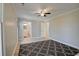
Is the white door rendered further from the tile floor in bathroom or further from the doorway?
the tile floor in bathroom

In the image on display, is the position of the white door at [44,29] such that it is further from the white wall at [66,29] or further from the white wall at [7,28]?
the white wall at [7,28]

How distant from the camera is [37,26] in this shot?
4719 millimetres

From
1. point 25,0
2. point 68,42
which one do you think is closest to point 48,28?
point 68,42

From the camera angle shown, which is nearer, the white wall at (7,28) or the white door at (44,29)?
the white wall at (7,28)

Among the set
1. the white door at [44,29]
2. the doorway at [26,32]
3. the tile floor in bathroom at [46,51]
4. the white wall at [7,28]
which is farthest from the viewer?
the white door at [44,29]

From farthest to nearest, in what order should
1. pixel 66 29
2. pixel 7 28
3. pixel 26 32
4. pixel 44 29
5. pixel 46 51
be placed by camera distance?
pixel 44 29 → pixel 66 29 → pixel 26 32 → pixel 46 51 → pixel 7 28

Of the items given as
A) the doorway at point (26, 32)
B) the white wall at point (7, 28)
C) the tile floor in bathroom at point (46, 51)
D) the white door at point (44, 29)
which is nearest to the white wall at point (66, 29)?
the white door at point (44, 29)

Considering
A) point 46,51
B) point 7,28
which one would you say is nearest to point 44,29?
point 46,51

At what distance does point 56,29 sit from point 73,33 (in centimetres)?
111

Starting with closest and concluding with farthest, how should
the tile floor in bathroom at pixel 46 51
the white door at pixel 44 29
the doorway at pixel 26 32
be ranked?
the tile floor in bathroom at pixel 46 51 → the doorway at pixel 26 32 → the white door at pixel 44 29

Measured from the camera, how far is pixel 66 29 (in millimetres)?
3828

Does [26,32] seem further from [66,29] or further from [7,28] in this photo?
[7,28]

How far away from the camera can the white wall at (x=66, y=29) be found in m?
3.32

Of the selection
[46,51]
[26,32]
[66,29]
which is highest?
[66,29]
